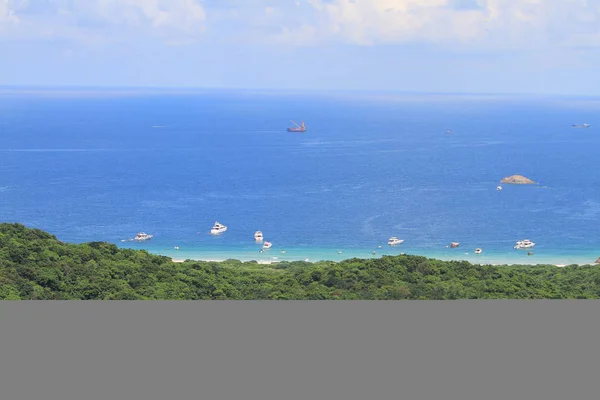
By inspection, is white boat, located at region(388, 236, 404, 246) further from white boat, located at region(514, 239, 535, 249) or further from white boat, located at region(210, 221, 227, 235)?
white boat, located at region(210, 221, 227, 235)

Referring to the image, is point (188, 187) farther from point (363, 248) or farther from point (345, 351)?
point (345, 351)

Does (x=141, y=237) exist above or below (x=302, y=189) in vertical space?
below

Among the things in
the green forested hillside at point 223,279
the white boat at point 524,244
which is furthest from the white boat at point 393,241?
the green forested hillside at point 223,279

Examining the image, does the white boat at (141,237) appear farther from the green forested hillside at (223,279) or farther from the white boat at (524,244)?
the white boat at (524,244)

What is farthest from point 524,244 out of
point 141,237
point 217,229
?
point 141,237

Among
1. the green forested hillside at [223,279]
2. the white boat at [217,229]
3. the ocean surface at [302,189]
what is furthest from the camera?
the white boat at [217,229]

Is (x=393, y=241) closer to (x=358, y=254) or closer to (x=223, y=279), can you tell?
(x=358, y=254)

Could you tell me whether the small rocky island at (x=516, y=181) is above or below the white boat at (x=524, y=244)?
above
